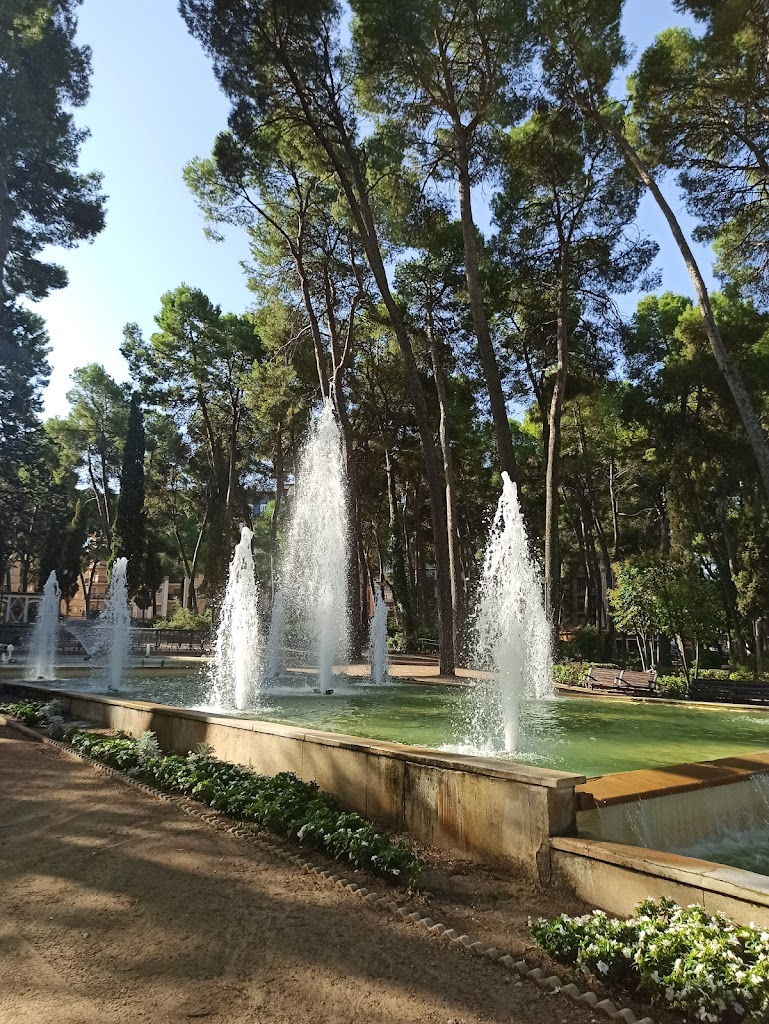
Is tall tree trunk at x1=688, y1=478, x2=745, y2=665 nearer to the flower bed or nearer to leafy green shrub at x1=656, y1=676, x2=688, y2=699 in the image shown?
leafy green shrub at x1=656, y1=676, x2=688, y2=699

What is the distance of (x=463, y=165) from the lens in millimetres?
12742

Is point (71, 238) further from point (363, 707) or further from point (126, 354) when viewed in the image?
point (363, 707)

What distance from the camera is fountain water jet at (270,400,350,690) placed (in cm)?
1126

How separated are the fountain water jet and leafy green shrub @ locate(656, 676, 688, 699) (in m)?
5.21

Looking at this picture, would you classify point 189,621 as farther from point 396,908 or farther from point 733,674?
point 396,908

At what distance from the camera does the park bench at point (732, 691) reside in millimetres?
9141

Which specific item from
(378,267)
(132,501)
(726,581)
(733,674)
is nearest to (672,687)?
(733,674)

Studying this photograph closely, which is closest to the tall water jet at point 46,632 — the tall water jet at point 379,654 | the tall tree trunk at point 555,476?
the tall water jet at point 379,654

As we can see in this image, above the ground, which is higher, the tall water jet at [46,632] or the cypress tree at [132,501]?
the cypress tree at [132,501]

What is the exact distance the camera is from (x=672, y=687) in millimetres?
11023

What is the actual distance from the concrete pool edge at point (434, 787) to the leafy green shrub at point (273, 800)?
0.14 metres

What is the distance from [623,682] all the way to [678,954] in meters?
9.55

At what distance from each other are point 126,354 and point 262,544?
13.6m

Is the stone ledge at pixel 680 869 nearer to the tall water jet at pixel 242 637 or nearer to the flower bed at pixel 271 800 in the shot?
the flower bed at pixel 271 800
